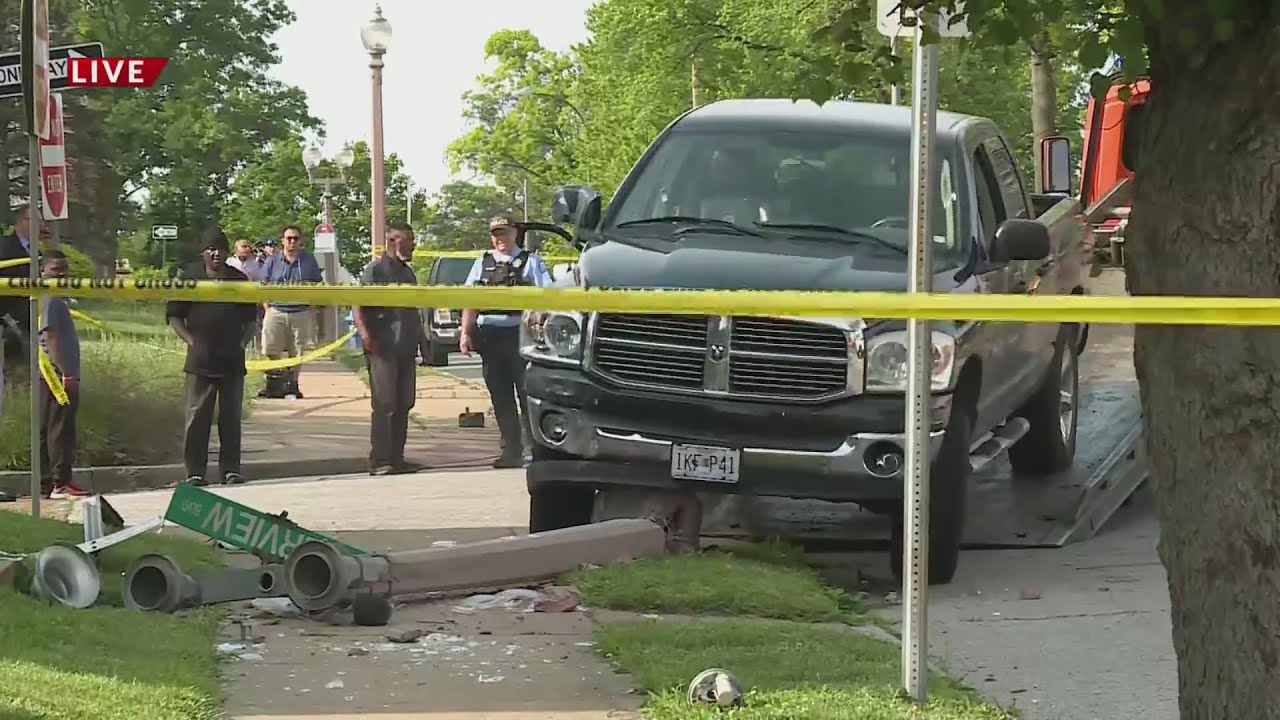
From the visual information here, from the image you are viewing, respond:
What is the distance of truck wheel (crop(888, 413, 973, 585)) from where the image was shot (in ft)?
24.6

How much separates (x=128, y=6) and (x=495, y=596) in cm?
5500

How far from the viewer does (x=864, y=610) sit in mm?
7074

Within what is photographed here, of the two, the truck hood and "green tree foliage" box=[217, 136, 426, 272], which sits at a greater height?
"green tree foliage" box=[217, 136, 426, 272]

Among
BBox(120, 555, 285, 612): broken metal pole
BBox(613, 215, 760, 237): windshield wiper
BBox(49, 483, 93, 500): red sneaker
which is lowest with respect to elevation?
BBox(49, 483, 93, 500): red sneaker

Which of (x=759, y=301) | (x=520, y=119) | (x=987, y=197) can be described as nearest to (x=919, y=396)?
(x=759, y=301)

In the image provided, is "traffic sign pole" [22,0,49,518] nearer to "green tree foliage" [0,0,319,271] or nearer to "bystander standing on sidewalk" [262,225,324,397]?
"bystander standing on sidewalk" [262,225,324,397]

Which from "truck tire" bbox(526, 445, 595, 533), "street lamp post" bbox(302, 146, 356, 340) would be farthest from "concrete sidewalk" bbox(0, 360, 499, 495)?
"truck tire" bbox(526, 445, 595, 533)

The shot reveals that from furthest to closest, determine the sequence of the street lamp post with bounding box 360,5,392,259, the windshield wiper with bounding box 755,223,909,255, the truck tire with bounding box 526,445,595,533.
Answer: the street lamp post with bounding box 360,5,392,259, the truck tire with bounding box 526,445,595,533, the windshield wiper with bounding box 755,223,909,255

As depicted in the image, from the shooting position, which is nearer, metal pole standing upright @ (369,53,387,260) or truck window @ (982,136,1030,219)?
truck window @ (982,136,1030,219)

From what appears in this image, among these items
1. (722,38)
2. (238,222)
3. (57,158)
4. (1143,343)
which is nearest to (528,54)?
(238,222)

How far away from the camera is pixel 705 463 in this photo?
24.4 feet

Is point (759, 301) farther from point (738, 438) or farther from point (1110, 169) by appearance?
point (1110, 169)

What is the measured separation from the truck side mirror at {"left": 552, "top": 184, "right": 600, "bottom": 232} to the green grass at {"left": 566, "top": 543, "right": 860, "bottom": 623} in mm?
1887

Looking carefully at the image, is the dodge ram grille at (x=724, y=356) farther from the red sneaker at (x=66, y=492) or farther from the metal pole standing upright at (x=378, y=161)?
the metal pole standing upright at (x=378, y=161)
